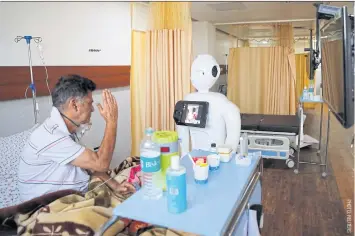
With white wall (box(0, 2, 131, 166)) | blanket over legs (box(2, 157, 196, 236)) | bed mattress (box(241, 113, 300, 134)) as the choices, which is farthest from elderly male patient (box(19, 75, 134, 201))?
bed mattress (box(241, 113, 300, 134))

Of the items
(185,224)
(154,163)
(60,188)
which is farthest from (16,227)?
(185,224)

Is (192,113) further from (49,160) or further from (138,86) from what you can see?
(138,86)

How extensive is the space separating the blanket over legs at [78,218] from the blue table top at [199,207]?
0.40 feet

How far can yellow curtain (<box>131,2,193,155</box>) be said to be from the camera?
9.93ft

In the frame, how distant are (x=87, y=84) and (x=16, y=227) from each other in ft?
2.70

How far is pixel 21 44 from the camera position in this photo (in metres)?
2.54

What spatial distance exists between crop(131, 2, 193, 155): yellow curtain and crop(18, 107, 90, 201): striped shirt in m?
1.61

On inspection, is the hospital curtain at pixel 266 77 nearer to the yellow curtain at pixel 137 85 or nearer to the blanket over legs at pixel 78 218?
the yellow curtain at pixel 137 85

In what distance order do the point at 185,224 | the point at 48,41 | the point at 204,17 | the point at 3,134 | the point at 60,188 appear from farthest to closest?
the point at 204,17 → the point at 48,41 → the point at 3,134 → the point at 60,188 → the point at 185,224

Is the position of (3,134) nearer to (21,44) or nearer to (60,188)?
(21,44)

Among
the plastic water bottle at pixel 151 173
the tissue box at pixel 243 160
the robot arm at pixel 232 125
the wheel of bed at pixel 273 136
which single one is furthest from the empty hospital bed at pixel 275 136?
the plastic water bottle at pixel 151 173

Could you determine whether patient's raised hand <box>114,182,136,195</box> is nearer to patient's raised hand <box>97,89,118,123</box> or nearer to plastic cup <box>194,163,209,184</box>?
patient's raised hand <box>97,89,118,123</box>

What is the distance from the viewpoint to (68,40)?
2916 millimetres

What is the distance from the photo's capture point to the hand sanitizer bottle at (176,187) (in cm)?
113
